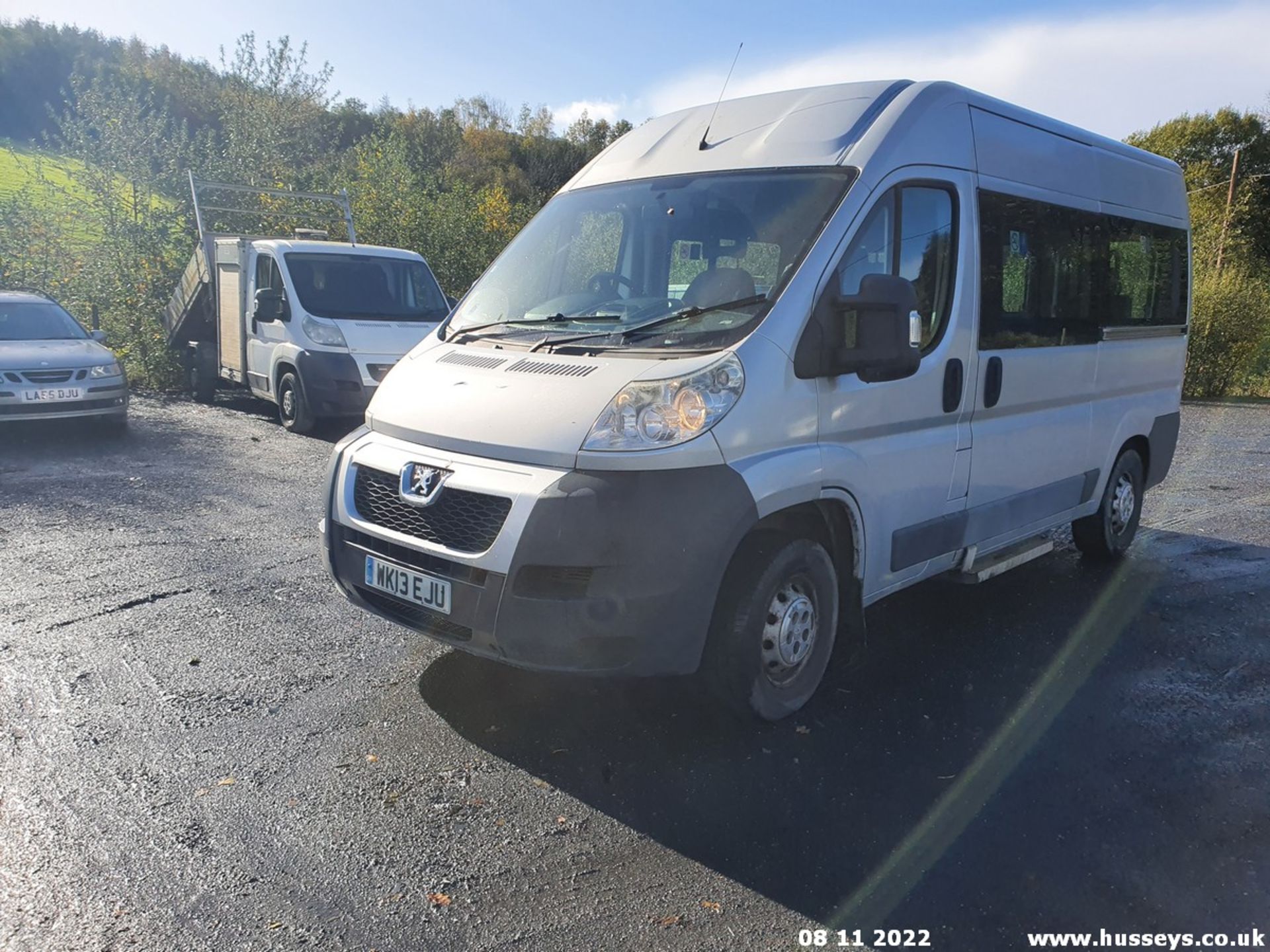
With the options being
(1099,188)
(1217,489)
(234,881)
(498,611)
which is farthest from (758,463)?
(1217,489)

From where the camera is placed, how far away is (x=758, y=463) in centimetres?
360

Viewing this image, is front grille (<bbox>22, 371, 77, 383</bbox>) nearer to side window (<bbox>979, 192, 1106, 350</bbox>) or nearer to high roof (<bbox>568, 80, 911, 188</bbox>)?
high roof (<bbox>568, 80, 911, 188</bbox>)

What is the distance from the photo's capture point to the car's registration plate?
9.69m

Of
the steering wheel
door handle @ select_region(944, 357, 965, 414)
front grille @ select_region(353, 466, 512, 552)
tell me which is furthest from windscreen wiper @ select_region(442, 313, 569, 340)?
door handle @ select_region(944, 357, 965, 414)

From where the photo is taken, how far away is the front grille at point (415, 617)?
3.66m

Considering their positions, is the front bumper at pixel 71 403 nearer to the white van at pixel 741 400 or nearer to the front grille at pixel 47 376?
the front grille at pixel 47 376

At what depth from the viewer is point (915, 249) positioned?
171 inches

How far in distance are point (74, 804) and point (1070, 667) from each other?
4288 millimetres

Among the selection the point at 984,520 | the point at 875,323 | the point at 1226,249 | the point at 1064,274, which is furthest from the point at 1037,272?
the point at 1226,249

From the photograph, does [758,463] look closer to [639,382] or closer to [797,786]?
[639,382]

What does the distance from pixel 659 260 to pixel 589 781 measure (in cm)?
217

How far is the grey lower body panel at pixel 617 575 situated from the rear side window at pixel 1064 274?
2081mm

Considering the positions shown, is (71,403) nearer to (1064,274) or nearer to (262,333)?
(262,333)

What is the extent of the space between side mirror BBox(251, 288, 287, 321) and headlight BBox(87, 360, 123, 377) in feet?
5.05
